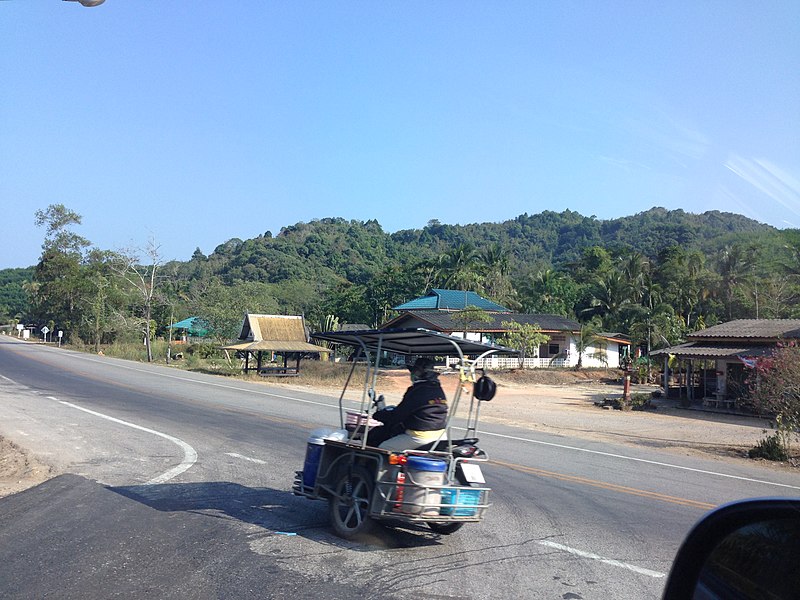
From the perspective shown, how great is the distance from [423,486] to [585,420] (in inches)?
860

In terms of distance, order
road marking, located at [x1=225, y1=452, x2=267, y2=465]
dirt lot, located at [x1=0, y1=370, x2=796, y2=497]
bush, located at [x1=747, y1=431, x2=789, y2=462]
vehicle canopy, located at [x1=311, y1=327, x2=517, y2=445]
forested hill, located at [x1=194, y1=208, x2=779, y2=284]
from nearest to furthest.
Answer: vehicle canopy, located at [x1=311, y1=327, x2=517, y2=445], road marking, located at [x1=225, y1=452, x2=267, y2=465], dirt lot, located at [x1=0, y1=370, x2=796, y2=497], bush, located at [x1=747, y1=431, x2=789, y2=462], forested hill, located at [x1=194, y1=208, x2=779, y2=284]

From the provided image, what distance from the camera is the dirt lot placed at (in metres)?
12.9

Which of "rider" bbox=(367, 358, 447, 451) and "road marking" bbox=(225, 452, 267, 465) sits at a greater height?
"rider" bbox=(367, 358, 447, 451)

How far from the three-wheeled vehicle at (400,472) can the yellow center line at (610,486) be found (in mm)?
4048

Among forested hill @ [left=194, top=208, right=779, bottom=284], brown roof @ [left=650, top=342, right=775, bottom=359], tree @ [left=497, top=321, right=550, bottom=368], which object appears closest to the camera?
brown roof @ [left=650, top=342, right=775, bottom=359]

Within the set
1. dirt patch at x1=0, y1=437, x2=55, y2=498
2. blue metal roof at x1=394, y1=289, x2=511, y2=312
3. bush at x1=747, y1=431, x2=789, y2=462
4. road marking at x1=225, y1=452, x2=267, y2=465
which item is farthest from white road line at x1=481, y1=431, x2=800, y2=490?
blue metal roof at x1=394, y1=289, x2=511, y2=312

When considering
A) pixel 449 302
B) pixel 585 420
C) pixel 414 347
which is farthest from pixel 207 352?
pixel 414 347

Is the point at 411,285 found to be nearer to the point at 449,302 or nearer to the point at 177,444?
the point at 449,302

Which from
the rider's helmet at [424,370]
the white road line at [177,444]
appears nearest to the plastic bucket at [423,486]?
the rider's helmet at [424,370]

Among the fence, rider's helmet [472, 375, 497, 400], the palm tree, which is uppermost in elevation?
the palm tree

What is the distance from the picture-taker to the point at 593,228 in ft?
548

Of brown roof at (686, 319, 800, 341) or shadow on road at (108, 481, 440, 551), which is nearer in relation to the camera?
shadow on road at (108, 481, 440, 551)

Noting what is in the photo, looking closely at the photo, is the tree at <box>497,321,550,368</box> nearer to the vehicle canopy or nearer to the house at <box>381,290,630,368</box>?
the house at <box>381,290,630,368</box>

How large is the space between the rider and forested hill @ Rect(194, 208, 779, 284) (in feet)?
298
